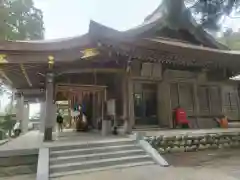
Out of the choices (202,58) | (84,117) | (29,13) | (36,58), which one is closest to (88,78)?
(36,58)

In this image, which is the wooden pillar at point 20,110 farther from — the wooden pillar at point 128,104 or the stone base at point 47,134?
the wooden pillar at point 128,104

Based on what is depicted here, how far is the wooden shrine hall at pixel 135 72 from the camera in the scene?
7.54 meters

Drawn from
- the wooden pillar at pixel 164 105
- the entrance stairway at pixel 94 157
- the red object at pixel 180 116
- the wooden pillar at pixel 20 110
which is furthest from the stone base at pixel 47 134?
the wooden pillar at pixel 20 110

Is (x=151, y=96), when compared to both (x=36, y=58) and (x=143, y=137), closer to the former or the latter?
(x=143, y=137)

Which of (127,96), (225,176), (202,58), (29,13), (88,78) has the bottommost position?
(225,176)

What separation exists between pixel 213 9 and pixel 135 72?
5315 mm

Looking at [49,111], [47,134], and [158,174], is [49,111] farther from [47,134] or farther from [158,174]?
[158,174]

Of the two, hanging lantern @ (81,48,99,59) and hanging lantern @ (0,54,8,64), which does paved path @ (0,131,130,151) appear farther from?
hanging lantern @ (81,48,99,59)

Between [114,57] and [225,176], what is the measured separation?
4.92m

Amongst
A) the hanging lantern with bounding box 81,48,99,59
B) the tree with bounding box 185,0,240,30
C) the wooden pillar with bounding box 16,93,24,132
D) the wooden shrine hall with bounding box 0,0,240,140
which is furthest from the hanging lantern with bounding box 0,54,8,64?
the wooden pillar with bounding box 16,93,24,132

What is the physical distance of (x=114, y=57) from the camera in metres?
8.27

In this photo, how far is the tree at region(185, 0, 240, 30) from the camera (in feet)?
13.2

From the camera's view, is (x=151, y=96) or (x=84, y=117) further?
(x=84, y=117)

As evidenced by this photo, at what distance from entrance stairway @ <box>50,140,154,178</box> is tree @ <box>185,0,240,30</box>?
3.89m
